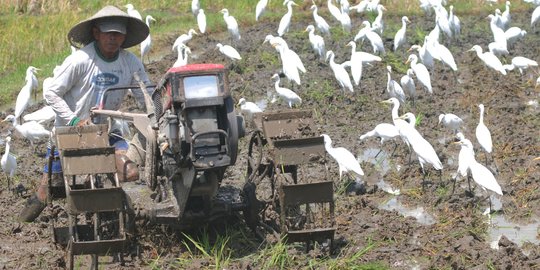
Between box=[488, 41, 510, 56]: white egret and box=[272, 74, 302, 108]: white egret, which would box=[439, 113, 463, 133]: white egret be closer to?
box=[272, 74, 302, 108]: white egret

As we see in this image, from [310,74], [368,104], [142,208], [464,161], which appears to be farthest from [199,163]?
[310,74]

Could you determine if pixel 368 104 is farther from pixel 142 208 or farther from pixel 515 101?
pixel 142 208

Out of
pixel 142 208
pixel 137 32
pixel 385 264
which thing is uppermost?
pixel 137 32

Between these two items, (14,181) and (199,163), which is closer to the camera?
(199,163)

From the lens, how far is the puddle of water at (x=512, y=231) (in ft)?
23.5

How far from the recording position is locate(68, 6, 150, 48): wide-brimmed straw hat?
6.80m

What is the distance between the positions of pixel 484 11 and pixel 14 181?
1553 cm

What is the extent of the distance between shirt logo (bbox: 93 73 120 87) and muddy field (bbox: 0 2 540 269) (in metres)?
1.08

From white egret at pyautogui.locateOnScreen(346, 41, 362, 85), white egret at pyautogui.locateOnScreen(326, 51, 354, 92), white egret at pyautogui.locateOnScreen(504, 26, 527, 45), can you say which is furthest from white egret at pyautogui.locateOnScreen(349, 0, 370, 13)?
white egret at pyautogui.locateOnScreen(326, 51, 354, 92)

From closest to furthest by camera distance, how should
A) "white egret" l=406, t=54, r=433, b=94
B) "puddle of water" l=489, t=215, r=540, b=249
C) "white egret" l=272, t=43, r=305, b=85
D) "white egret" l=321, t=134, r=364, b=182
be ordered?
"puddle of water" l=489, t=215, r=540, b=249 < "white egret" l=321, t=134, r=364, b=182 < "white egret" l=406, t=54, r=433, b=94 < "white egret" l=272, t=43, r=305, b=85

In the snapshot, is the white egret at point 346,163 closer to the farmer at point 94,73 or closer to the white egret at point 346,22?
the farmer at point 94,73

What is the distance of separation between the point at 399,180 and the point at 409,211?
1045mm

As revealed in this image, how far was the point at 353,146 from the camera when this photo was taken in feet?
34.1

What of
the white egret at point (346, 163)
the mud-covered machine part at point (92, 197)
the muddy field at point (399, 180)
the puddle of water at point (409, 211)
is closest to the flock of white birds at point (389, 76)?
the white egret at point (346, 163)
